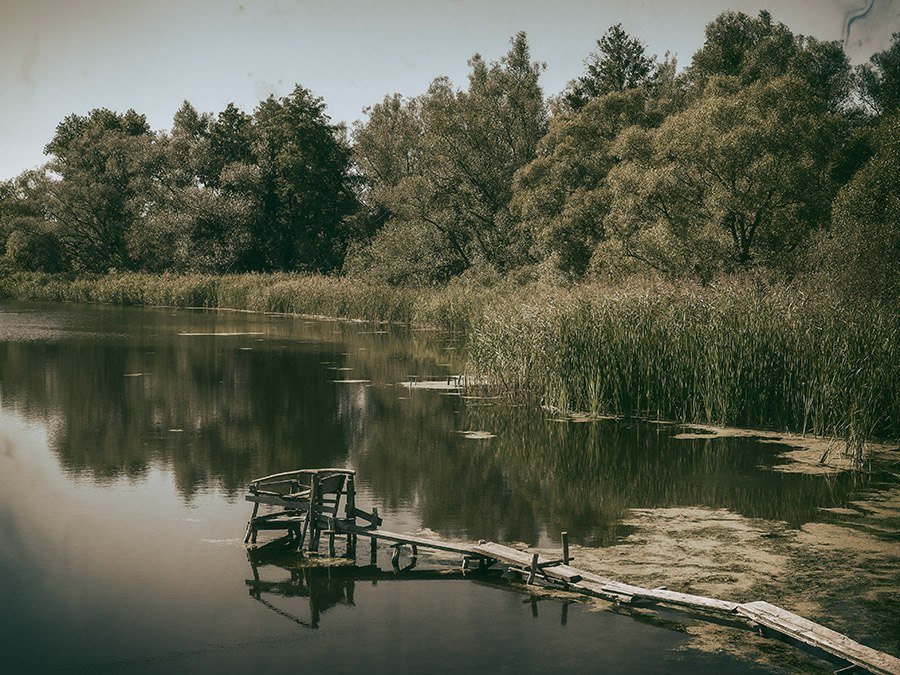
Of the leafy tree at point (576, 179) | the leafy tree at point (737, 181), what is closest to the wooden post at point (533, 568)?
the leafy tree at point (737, 181)

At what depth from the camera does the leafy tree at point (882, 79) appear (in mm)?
40844

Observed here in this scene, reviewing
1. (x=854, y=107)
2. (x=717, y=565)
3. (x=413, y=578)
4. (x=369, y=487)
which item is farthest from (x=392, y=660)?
(x=854, y=107)

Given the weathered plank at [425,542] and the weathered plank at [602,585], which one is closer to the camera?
the weathered plank at [602,585]

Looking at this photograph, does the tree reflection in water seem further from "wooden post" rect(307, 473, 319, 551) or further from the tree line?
the tree line

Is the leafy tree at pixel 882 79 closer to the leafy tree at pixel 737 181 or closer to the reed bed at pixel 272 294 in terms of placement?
the leafy tree at pixel 737 181

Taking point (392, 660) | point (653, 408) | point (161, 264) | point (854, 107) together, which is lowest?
point (392, 660)

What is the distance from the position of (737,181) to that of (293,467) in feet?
62.9

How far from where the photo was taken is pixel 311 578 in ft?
31.1

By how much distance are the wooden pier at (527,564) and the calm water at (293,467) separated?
0.85 feet

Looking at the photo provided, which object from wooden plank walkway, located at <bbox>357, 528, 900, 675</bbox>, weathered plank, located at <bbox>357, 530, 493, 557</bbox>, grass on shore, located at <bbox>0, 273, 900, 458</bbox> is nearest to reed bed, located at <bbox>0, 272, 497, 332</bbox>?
grass on shore, located at <bbox>0, 273, 900, 458</bbox>

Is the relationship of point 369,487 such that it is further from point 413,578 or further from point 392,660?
point 392,660

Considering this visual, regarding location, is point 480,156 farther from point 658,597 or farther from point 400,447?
point 658,597

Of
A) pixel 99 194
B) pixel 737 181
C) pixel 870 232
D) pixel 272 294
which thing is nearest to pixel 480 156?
pixel 272 294

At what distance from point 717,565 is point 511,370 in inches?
425
